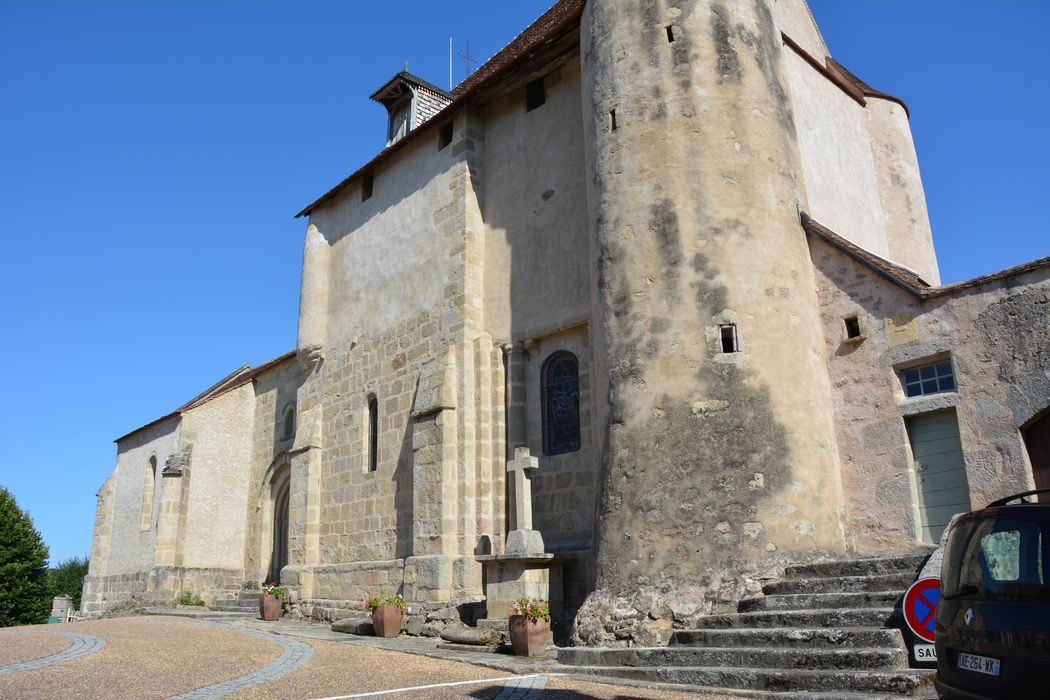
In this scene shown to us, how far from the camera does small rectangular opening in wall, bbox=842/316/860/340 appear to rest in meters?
10.3

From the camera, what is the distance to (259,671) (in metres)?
8.46

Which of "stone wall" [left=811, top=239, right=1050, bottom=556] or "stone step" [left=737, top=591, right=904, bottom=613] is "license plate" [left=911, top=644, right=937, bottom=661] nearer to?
"stone step" [left=737, top=591, right=904, bottom=613]

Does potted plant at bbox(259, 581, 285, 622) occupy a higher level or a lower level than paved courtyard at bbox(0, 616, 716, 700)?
higher

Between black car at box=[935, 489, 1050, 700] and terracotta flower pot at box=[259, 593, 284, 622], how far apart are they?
43.5ft

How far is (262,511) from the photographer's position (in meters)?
20.1

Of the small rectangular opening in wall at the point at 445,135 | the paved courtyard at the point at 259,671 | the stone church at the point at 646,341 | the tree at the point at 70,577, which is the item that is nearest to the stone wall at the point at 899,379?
the stone church at the point at 646,341

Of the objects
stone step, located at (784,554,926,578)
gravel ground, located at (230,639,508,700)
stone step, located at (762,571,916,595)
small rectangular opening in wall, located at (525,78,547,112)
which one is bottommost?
gravel ground, located at (230,639,508,700)

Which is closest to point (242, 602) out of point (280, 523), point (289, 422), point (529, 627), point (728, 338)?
point (280, 523)

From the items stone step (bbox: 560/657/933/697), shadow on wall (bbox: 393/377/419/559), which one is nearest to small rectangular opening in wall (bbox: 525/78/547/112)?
shadow on wall (bbox: 393/377/419/559)

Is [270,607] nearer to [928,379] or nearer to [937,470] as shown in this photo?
[937,470]

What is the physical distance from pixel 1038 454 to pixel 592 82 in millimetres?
7135

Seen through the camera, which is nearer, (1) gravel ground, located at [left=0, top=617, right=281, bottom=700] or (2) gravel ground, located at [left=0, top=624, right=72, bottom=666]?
(1) gravel ground, located at [left=0, top=617, right=281, bottom=700]

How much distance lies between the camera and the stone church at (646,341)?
9.26 metres

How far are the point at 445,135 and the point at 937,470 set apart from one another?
1007 cm
